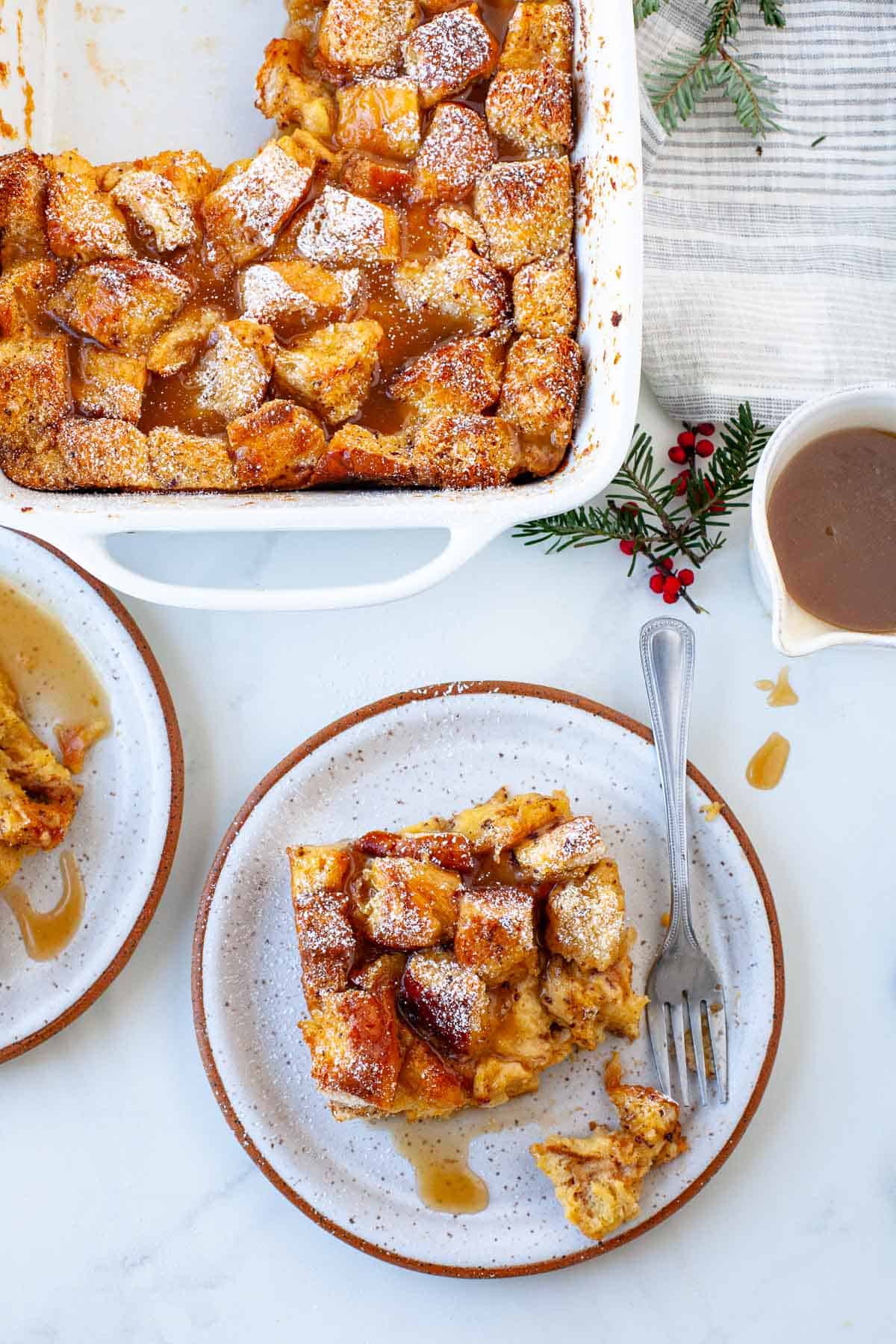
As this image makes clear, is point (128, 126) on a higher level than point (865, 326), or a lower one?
higher

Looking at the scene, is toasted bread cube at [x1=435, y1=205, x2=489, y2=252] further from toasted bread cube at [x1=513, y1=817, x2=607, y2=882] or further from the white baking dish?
toasted bread cube at [x1=513, y1=817, x2=607, y2=882]

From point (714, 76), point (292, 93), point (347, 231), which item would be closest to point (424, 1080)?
→ point (347, 231)

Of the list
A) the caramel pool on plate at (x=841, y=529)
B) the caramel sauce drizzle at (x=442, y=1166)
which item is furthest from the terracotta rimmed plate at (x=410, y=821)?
the caramel pool on plate at (x=841, y=529)

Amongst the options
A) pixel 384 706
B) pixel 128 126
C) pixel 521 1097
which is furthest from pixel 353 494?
pixel 521 1097

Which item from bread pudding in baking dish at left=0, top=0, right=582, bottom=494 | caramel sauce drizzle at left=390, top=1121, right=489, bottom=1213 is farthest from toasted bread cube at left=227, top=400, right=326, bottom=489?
caramel sauce drizzle at left=390, top=1121, right=489, bottom=1213

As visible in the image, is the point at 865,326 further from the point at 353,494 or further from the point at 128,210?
the point at 128,210

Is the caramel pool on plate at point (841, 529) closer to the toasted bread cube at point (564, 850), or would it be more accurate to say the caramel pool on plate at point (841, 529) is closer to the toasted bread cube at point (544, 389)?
the toasted bread cube at point (544, 389)

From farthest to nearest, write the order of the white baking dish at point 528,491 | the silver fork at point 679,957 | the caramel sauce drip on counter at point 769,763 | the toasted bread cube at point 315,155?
the caramel sauce drip on counter at point 769,763
the silver fork at point 679,957
the toasted bread cube at point 315,155
the white baking dish at point 528,491

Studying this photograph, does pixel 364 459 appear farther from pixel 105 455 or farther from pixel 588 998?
pixel 588 998
